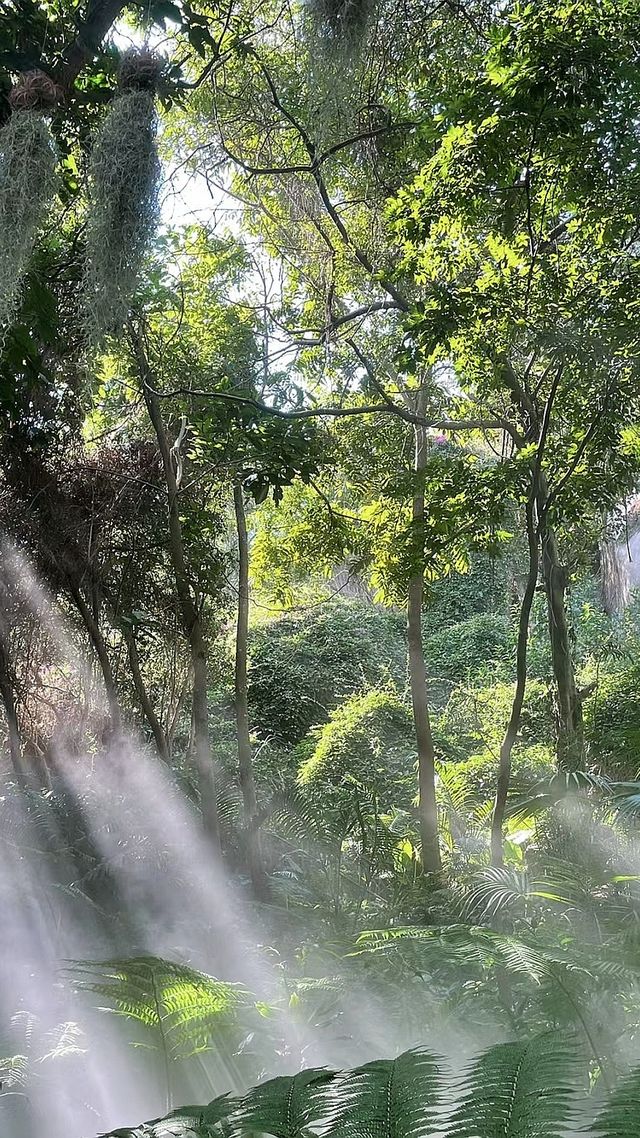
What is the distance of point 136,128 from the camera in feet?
4.96

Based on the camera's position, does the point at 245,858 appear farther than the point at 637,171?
Yes

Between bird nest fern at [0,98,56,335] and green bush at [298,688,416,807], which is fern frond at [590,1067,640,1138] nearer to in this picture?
bird nest fern at [0,98,56,335]

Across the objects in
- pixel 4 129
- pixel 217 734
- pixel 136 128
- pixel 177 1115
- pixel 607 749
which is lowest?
pixel 177 1115

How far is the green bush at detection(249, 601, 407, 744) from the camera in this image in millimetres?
6363

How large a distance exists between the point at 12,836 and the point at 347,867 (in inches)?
60.1

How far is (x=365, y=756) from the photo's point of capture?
4652 millimetres

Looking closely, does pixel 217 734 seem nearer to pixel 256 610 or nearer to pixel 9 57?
pixel 256 610

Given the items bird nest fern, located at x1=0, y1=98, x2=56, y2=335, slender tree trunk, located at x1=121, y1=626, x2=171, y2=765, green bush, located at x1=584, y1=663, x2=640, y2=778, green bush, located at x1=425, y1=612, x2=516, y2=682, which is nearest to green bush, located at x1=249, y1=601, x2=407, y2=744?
green bush, located at x1=425, y1=612, x2=516, y2=682

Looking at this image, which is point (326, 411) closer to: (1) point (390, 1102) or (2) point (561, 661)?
(2) point (561, 661)

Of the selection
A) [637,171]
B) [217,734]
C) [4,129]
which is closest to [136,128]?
[4,129]

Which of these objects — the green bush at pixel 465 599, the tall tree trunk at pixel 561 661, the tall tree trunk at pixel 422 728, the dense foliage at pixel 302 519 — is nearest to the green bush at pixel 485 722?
the dense foliage at pixel 302 519

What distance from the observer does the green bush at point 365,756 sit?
4.40 metres

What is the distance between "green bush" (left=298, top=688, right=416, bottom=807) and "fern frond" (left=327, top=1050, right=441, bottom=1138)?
309cm

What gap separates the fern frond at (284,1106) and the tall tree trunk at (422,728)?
2451 millimetres
